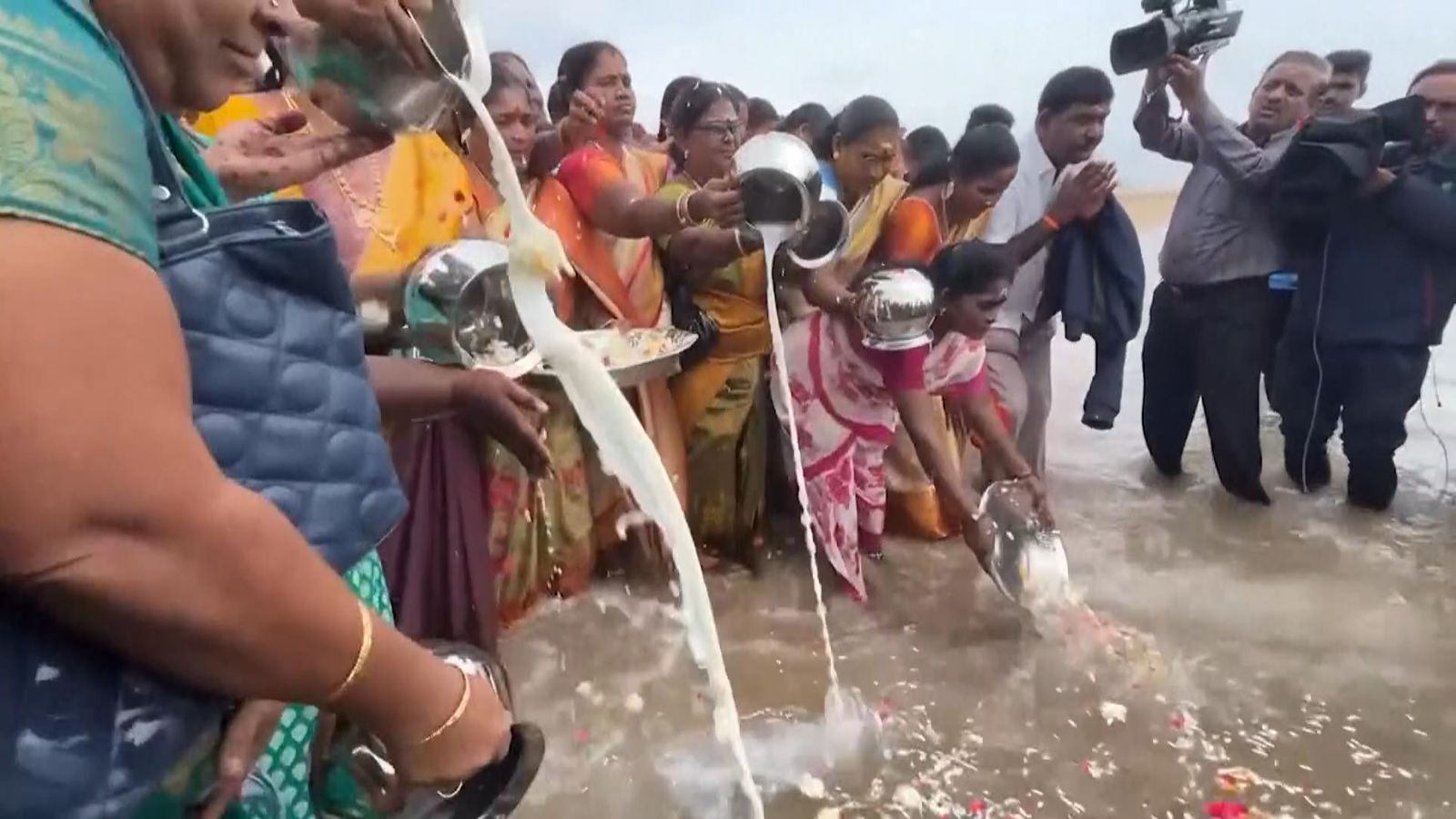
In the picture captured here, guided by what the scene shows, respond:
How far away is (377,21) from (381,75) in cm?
7

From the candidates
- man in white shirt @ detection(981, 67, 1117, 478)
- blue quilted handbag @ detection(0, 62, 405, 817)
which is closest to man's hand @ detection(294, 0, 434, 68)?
blue quilted handbag @ detection(0, 62, 405, 817)

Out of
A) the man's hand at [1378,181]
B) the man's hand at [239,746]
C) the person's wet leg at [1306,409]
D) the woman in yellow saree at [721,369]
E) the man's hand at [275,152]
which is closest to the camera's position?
the man's hand at [239,746]

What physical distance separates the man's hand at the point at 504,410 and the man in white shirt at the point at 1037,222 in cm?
175

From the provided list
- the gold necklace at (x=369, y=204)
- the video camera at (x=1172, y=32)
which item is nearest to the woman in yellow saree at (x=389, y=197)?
the gold necklace at (x=369, y=204)

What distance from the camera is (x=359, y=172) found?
157cm

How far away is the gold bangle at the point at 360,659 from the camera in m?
0.45

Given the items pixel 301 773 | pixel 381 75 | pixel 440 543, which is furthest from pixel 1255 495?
pixel 301 773

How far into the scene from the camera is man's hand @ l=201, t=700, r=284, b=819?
478 mm

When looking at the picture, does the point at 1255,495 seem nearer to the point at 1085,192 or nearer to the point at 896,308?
the point at 1085,192

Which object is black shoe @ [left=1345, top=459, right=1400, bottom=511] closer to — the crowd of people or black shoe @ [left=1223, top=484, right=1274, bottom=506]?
the crowd of people

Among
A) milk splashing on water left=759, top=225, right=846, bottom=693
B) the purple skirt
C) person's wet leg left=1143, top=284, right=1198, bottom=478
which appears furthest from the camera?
person's wet leg left=1143, top=284, right=1198, bottom=478

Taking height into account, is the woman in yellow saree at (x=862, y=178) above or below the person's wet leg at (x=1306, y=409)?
above

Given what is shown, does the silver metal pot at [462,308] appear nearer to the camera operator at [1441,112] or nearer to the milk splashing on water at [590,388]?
the milk splashing on water at [590,388]

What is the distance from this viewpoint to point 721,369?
2354mm
